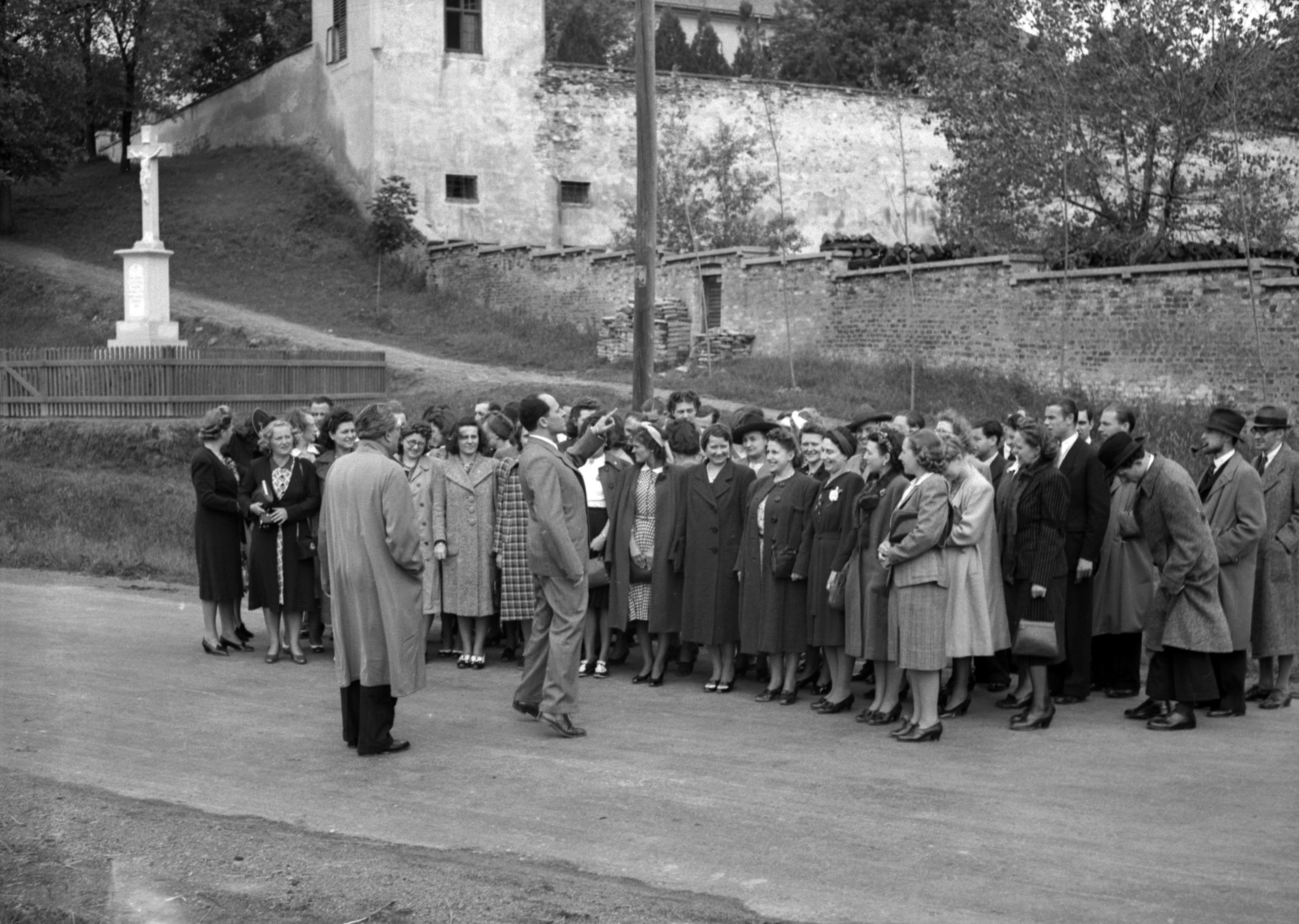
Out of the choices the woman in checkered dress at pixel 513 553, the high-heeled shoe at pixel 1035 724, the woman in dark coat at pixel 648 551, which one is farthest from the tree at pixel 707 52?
the high-heeled shoe at pixel 1035 724

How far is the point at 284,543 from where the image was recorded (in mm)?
→ 12102

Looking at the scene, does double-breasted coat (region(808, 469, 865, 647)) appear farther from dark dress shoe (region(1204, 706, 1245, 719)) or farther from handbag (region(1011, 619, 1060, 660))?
dark dress shoe (region(1204, 706, 1245, 719))

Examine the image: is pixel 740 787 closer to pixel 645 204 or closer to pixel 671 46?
pixel 645 204

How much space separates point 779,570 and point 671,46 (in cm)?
5579

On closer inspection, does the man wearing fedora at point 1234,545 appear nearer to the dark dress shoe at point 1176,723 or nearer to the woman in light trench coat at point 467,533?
the dark dress shoe at point 1176,723

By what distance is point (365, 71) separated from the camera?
1537 inches

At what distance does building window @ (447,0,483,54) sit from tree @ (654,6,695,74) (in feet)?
64.9

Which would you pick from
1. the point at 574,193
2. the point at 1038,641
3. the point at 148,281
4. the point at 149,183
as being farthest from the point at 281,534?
the point at 574,193

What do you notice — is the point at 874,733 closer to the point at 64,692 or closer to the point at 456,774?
the point at 456,774

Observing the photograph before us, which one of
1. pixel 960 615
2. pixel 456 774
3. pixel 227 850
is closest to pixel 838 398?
pixel 960 615

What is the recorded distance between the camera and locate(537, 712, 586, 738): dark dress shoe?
9289 millimetres

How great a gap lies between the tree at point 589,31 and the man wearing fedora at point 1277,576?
4592cm

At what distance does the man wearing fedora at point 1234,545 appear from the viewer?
9.89 m

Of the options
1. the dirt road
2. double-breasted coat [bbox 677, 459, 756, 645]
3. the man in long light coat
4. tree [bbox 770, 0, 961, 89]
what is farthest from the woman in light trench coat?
tree [bbox 770, 0, 961, 89]
